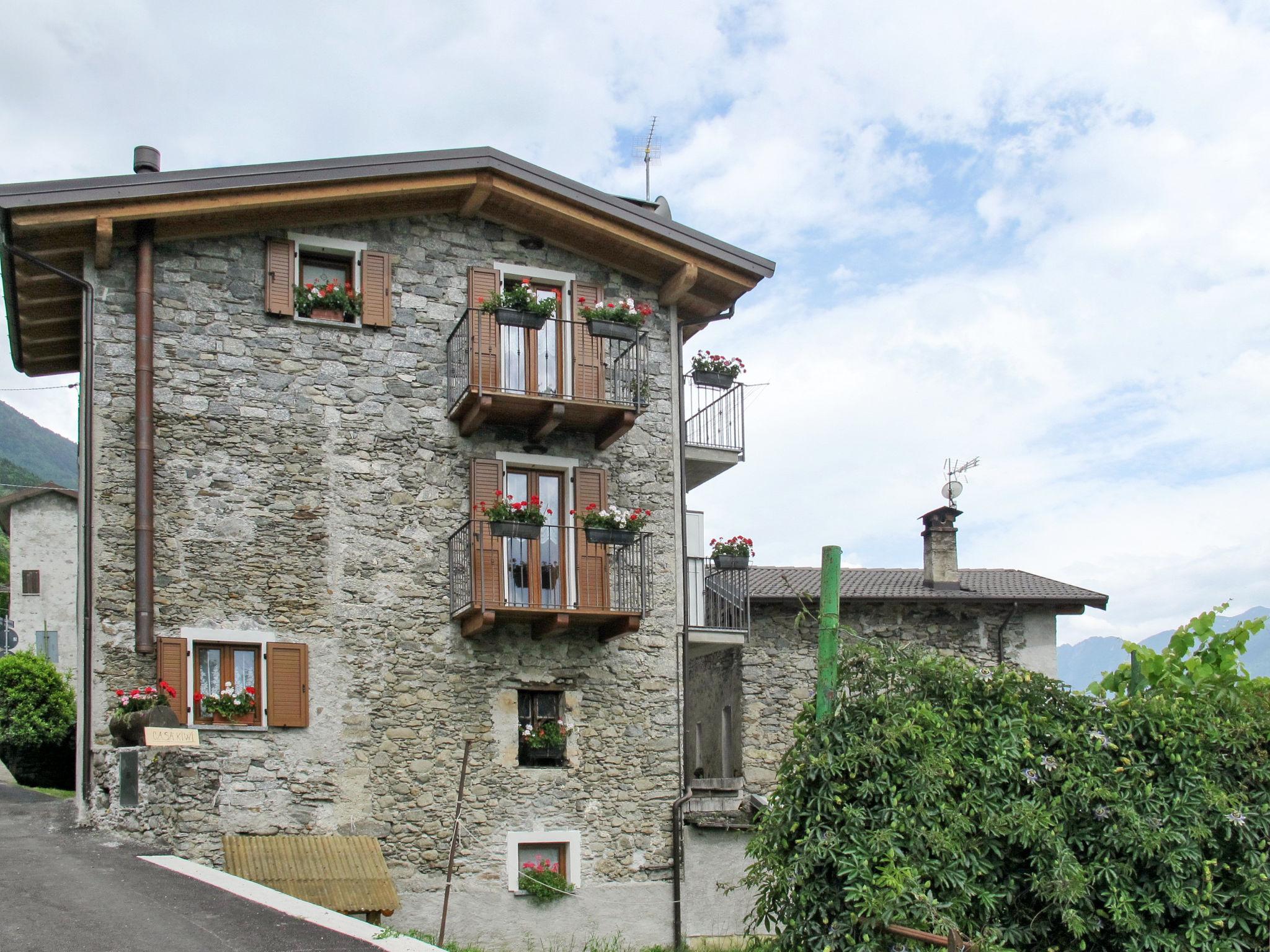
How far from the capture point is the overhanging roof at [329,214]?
14.8 metres

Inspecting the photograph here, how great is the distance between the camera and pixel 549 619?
15.9 metres

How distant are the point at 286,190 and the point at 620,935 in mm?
9159

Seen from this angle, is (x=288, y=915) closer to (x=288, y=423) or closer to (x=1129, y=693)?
(x=1129, y=693)

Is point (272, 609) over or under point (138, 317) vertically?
under

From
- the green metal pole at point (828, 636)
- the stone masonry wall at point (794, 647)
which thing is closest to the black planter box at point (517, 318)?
the stone masonry wall at point (794, 647)

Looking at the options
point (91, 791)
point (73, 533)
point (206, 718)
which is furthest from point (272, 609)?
point (73, 533)

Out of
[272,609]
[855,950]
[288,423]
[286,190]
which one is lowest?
[855,950]

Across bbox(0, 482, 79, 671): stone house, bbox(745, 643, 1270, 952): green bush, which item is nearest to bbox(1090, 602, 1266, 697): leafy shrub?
bbox(745, 643, 1270, 952): green bush

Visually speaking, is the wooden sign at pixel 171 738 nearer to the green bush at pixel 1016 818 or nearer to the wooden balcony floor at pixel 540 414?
the wooden balcony floor at pixel 540 414

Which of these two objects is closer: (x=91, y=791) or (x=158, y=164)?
(x=91, y=791)

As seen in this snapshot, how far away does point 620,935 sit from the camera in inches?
624

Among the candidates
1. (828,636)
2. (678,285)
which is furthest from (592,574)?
(828,636)

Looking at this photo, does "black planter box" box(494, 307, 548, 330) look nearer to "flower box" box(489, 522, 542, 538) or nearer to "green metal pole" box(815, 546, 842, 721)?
"flower box" box(489, 522, 542, 538)

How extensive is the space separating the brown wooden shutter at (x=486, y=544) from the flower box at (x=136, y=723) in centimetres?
349
